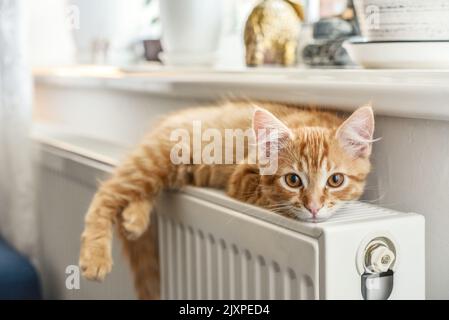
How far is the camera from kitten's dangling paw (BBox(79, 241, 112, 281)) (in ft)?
2.74

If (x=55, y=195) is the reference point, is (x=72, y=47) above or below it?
above

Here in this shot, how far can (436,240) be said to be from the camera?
→ 71 cm

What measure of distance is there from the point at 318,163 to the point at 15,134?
87 cm

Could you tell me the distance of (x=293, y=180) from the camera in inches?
27.1

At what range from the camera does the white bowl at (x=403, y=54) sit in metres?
0.71

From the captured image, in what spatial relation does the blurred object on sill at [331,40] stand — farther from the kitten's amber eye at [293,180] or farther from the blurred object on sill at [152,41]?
the blurred object on sill at [152,41]

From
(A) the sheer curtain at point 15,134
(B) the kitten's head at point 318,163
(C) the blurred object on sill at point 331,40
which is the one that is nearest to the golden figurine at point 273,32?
(C) the blurred object on sill at point 331,40

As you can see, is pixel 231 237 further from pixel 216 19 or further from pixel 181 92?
pixel 216 19

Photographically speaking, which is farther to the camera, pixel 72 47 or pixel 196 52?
pixel 72 47

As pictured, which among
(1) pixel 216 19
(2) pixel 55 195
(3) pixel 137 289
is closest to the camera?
(3) pixel 137 289

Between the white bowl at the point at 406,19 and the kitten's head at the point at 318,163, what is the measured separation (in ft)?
0.43

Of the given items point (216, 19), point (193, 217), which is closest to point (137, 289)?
point (193, 217)

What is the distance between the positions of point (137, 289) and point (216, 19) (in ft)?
1.50

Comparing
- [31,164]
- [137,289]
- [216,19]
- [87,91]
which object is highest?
[216,19]
